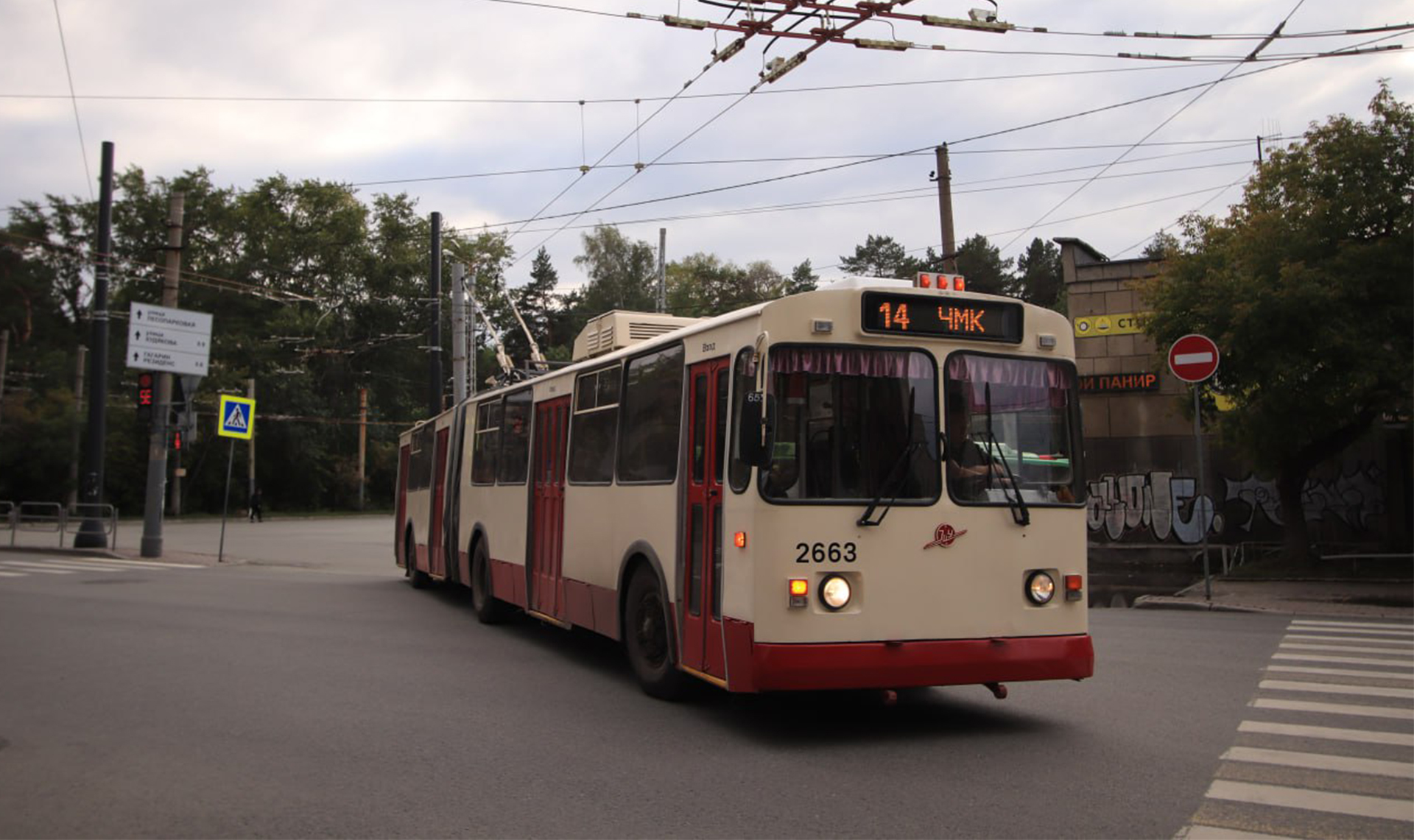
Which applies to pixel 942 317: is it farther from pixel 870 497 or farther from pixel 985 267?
pixel 985 267

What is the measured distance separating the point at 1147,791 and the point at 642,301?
68193 mm

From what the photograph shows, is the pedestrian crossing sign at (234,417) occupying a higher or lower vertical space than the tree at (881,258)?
lower

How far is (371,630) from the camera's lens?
525 inches

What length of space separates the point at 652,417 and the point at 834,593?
2.61 m

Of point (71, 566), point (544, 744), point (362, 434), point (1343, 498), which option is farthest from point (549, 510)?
point (362, 434)

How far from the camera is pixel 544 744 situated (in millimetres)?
7336

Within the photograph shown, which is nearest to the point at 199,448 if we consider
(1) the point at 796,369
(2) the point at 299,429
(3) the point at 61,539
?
(2) the point at 299,429

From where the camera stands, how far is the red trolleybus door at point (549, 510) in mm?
11234

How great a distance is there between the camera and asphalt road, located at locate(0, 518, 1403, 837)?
566 centimetres

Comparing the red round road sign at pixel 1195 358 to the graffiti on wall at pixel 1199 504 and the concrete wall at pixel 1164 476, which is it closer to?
the concrete wall at pixel 1164 476

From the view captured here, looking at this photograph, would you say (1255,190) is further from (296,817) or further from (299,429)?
(299,429)

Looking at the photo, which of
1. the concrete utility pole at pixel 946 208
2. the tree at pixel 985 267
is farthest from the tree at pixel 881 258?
the concrete utility pole at pixel 946 208

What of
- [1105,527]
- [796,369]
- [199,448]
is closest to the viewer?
[796,369]

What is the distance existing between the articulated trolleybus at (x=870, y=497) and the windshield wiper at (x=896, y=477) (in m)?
0.01
